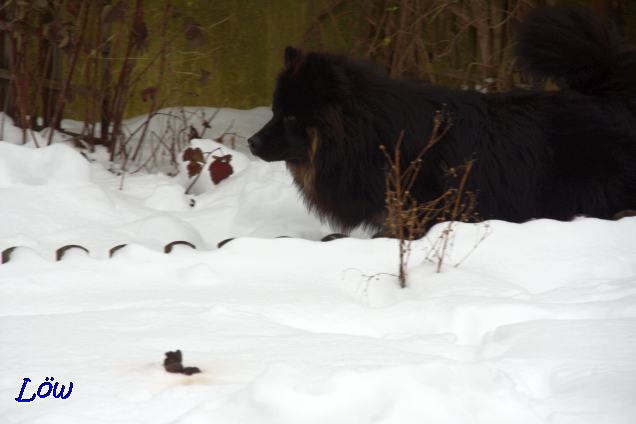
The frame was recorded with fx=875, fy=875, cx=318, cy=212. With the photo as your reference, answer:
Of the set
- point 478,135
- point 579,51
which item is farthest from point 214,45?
point 579,51

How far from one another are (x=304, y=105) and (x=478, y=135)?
927mm

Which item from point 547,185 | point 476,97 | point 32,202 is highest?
point 476,97

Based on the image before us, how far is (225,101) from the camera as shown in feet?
25.1

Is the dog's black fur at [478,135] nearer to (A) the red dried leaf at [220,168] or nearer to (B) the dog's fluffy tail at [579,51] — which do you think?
(B) the dog's fluffy tail at [579,51]

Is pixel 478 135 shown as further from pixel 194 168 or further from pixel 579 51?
pixel 194 168

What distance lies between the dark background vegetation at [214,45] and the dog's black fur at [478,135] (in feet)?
3.87

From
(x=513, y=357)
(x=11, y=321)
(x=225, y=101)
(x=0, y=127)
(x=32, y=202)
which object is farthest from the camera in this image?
(x=225, y=101)

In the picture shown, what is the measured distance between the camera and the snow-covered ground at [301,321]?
83.2 inches

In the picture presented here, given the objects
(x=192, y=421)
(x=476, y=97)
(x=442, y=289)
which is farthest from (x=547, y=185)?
(x=192, y=421)

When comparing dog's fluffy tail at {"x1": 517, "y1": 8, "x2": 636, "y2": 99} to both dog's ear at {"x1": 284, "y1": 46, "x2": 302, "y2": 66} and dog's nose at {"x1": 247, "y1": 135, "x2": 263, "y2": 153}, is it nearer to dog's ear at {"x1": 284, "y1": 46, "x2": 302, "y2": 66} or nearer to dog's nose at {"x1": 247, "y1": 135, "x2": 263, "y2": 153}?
dog's ear at {"x1": 284, "y1": 46, "x2": 302, "y2": 66}

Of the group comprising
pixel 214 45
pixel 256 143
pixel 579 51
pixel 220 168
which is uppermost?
pixel 579 51

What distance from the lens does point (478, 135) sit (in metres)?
4.59

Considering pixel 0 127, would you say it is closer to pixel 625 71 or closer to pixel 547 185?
pixel 547 185

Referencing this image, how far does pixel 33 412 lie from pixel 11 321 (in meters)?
0.84
